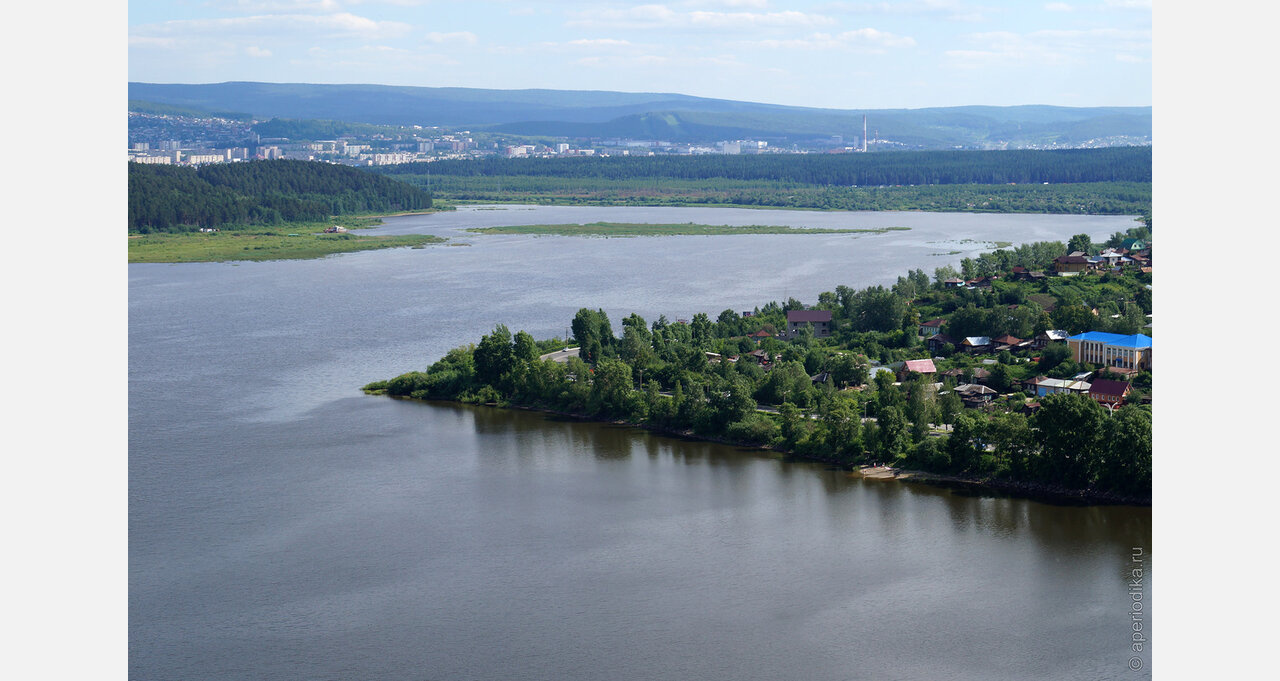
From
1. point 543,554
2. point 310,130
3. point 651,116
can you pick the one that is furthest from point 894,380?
point 651,116

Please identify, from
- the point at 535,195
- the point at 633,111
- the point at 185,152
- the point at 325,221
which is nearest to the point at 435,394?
the point at 325,221

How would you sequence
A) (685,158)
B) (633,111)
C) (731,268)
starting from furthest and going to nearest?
(633,111) → (685,158) → (731,268)

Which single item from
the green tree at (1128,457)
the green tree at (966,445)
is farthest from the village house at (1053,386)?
the green tree at (1128,457)

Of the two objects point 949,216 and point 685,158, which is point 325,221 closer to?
point 949,216

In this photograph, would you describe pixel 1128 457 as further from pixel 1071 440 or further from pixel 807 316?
pixel 807 316

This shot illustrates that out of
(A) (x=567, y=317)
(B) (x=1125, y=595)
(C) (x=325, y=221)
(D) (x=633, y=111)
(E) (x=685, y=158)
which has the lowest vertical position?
(B) (x=1125, y=595)

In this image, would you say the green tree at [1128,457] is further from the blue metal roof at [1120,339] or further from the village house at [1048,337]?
the village house at [1048,337]

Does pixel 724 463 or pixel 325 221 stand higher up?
pixel 325 221
